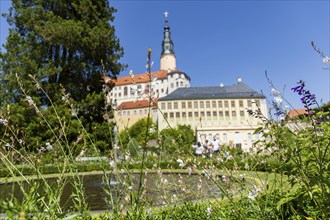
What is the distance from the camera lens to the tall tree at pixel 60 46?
1662cm

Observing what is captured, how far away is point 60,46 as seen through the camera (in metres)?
18.9

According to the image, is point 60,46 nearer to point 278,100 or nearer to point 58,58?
point 58,58

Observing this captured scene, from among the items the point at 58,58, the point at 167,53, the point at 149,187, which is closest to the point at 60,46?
the point at 58,58

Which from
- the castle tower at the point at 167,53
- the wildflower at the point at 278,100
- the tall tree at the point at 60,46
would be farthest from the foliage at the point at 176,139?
the castle tower at the point at 167,53

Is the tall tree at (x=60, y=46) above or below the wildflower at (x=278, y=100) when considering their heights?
above

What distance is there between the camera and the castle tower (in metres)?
86.6

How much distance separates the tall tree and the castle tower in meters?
66.9

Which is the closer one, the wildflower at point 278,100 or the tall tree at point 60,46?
the wildflower at point 278,100

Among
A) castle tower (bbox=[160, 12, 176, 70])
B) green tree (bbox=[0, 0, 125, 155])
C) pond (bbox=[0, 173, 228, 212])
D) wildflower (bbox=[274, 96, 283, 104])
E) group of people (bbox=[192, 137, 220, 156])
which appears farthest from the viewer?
castle tower (bbox=[160, 12, 176, 70])

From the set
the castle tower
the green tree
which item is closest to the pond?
the green tree

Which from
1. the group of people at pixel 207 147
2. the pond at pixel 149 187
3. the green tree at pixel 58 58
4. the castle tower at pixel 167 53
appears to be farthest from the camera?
the castle tower at pixel 167 53

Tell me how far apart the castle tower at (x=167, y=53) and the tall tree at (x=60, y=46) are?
219 ft

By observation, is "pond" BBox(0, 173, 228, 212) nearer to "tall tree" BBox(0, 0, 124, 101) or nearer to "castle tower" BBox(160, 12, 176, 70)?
"tall tree" BBox(0, 0, 124, 101)

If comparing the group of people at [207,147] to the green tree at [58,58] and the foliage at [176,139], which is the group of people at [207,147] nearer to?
the foliage at [176,139]
